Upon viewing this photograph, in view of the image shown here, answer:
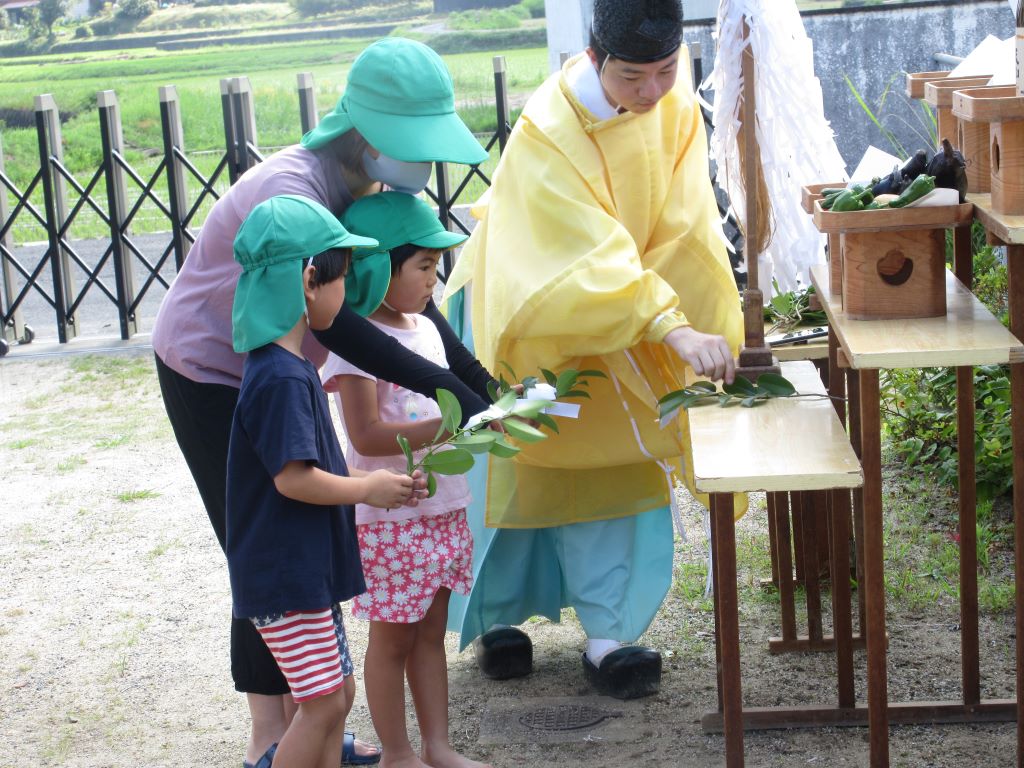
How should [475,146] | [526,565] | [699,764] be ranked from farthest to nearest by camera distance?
[526,565], [699,764], [475,146]

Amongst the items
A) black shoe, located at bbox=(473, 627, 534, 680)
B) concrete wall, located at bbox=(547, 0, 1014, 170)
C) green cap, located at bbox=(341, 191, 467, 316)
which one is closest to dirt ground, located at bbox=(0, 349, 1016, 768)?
black shoe, located at bbox=(473, 627, 534, 680)

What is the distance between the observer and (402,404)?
2604 millimetres

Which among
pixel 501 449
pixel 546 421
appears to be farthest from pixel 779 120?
pixel 501 449

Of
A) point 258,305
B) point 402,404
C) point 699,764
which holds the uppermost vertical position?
point 258,305

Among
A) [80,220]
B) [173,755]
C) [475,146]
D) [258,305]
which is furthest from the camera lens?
[80,220]

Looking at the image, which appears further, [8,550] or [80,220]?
[80,220]

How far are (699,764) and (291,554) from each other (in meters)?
1.09

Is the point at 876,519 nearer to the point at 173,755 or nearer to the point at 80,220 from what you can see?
the point at 173,755

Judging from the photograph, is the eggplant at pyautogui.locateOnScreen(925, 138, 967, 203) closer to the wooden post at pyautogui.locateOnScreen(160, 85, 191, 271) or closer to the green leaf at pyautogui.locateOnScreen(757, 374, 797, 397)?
the green leaf at pyautogui.locateOnScreen(757, 374, 797, 397)

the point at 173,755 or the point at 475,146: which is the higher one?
the point at 475,146

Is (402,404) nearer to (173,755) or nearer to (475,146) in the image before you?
(475,146)

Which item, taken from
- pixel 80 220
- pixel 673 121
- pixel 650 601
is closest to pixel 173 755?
pixel 650 601

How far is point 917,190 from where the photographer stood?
225cm

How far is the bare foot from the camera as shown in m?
2.66
